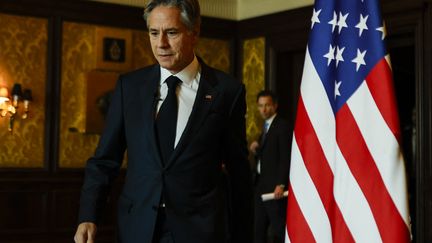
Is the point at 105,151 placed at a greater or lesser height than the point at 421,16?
lesser

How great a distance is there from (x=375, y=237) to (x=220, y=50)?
23.1 ft

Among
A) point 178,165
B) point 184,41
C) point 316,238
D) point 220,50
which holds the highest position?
point 220,50

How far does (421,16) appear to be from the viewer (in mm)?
7055

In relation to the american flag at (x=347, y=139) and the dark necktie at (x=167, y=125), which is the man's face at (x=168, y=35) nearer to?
the dark necktie at (x=167, y=125)

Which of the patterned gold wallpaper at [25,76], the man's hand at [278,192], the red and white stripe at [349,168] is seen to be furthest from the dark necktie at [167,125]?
the patterned gold wallpaper at [25,76]

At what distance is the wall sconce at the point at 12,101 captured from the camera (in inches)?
294

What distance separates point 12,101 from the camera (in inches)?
296

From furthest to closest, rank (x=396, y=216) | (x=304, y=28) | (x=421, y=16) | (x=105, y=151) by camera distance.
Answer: (x=304, y=28)
(x=421, y=16)
(x=105, y=151)
(x=396, y=216)

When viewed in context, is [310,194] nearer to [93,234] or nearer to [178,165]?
[178,165]

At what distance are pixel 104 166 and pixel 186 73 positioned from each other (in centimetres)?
42

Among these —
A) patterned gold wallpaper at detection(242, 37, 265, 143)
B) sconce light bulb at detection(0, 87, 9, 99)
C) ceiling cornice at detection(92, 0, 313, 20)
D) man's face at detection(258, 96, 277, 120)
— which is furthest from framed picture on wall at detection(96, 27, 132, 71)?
man's face at detection(258, 96, 277, 120)

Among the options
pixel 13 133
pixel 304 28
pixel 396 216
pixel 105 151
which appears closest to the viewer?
pixel 396 216

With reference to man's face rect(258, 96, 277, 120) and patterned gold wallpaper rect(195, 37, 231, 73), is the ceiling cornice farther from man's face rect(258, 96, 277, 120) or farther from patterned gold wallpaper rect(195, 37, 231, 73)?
man's face rect(258, 96, 277, 120)

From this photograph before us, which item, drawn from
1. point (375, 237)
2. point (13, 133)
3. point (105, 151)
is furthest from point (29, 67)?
point (375, 237)
